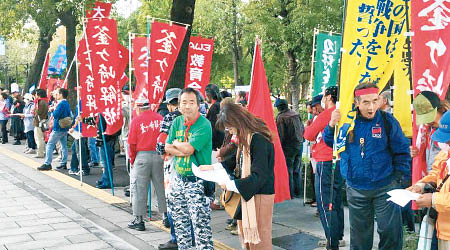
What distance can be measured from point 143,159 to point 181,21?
13.5 ft

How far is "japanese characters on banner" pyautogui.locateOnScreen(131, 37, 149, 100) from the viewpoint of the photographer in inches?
298

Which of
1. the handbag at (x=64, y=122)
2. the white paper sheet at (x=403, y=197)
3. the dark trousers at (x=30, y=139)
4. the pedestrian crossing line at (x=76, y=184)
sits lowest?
the pedestrian crossing line at (x=76, y=184)

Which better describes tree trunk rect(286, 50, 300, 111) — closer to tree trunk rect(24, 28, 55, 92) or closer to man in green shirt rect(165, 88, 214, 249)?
tree trunk rect(24, 28, 55, 92)

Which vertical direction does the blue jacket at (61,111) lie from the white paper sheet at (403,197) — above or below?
above

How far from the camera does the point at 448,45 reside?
12.5 ft

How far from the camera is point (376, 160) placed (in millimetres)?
4039

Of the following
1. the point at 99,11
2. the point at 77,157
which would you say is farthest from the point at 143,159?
the point at 77,157

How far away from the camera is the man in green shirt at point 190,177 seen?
4.66 m

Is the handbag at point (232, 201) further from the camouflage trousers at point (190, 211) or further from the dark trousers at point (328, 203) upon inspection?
the dark trousers at point (328, 203)

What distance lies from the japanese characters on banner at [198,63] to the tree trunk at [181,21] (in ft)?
0.60

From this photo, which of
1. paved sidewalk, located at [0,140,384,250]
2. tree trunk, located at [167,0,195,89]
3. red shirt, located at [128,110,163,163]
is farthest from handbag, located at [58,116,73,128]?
red shirt, located at [128,110,163,163]

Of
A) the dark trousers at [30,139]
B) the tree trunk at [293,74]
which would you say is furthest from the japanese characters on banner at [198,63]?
the tree trunk at [293,74]

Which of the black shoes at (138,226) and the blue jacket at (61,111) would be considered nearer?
the black shoes at (138,226)

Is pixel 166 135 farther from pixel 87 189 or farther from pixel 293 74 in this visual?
pixel 293 74
